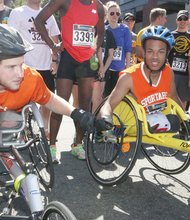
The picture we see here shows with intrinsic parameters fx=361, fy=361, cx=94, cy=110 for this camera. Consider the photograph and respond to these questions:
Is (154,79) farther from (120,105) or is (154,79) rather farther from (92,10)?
(92,10)

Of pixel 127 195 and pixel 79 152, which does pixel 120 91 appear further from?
pixel 79 152

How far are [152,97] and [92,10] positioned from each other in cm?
122

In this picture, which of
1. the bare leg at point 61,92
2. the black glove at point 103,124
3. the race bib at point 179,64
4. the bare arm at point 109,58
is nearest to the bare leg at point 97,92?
the bare arm at point 109,58

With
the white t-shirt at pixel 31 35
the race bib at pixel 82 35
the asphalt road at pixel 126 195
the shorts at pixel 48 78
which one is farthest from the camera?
the shorts at pixel 48 78

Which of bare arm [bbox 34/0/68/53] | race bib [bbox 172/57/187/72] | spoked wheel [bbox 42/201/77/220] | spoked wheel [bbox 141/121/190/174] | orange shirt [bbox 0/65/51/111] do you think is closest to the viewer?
spoked wheel [bbox 42/201/77/220]

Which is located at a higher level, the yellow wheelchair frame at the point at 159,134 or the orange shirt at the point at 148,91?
the orange shirt at the point at 148,91

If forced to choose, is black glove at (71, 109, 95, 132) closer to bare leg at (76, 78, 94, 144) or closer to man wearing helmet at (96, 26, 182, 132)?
man wearing helmet at (96, 26, 182, 132)

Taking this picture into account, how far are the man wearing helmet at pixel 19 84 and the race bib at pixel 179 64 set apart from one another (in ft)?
11.1

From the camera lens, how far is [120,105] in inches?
134

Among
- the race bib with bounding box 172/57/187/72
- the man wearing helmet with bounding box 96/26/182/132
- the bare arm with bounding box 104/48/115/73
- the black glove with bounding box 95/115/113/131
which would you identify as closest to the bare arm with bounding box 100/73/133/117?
the man wearing helmet with bounding box 96/26/182/132

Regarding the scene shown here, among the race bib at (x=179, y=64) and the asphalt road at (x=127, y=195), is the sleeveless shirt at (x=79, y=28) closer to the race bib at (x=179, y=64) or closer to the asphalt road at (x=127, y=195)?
the asphalt road at (x=127, y=195)

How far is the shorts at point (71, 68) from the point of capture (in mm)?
3861

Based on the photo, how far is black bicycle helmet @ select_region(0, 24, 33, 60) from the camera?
2.02 m

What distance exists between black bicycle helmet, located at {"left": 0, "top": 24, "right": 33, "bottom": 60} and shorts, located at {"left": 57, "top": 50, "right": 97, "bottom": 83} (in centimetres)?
168
